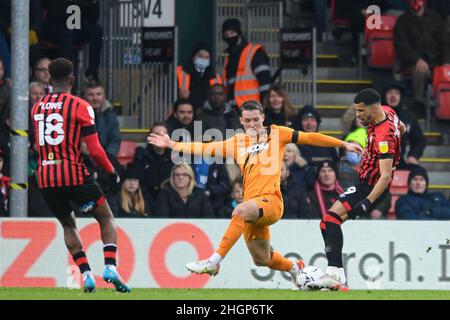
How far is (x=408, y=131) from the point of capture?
19.6 metres

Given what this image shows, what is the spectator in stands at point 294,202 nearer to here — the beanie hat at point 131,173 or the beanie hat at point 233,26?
the beanie hat at point 131,173

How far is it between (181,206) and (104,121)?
1671mm

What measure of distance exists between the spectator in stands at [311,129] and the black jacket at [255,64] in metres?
0.96

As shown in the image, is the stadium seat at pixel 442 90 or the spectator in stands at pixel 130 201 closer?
the spectator in stands at pixel 130 201

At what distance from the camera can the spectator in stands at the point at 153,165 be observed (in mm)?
18078

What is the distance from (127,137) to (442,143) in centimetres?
442

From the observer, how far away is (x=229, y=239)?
13.7 m

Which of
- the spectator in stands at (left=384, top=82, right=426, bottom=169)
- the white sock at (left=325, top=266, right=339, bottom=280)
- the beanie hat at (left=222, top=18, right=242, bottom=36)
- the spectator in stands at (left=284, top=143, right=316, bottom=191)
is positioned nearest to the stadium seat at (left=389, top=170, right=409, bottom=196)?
the spectator in stands at (left=384, top=82, right=426, bottom=169)

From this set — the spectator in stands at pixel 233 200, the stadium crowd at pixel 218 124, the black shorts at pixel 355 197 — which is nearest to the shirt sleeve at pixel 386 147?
the black shorts at pixel 355 197

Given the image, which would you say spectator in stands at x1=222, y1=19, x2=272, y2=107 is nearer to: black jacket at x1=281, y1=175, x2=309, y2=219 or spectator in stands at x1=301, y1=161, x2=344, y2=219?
spectator in stands at x1=301, y1=161, x2=344, y2=219

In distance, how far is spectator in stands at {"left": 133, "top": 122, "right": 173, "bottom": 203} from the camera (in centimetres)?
1808
